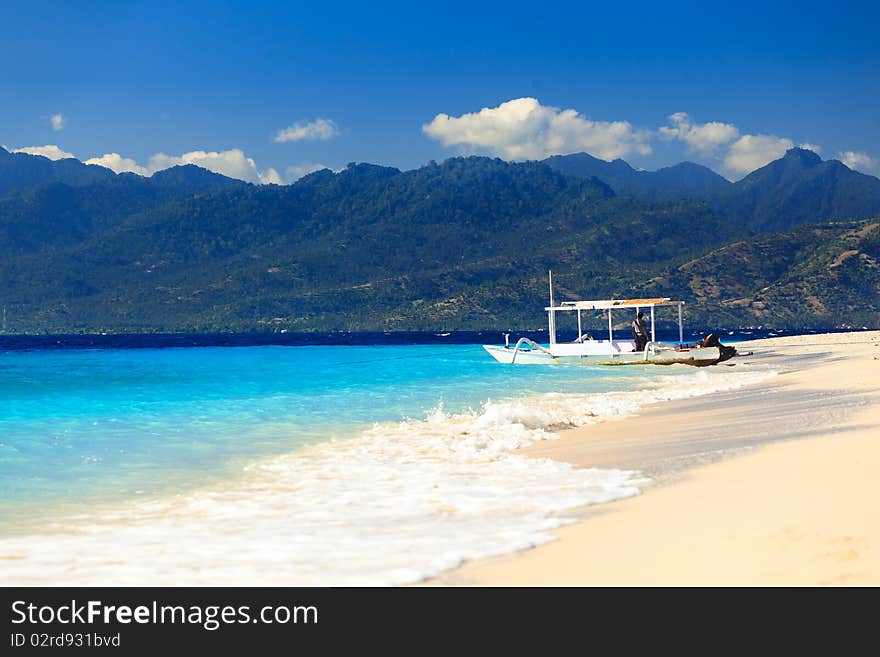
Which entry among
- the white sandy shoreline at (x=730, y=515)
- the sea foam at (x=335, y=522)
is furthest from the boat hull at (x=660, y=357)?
the sea foam at (x=335, y=522)

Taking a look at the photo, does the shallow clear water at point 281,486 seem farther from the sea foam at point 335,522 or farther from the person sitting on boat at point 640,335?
the person sitting on boat at point 640,335

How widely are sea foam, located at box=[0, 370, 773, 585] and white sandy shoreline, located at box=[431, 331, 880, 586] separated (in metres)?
0.48

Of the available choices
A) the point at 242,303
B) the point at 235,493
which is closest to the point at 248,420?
the point at 235,493

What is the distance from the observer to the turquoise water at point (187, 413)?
1292 cm

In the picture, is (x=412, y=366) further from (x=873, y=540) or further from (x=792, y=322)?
(x=792, y=322)

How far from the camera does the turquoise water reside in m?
12.9

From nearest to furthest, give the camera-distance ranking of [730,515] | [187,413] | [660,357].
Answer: [730,515] < [187,413] < [660,357]

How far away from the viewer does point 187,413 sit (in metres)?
23.7

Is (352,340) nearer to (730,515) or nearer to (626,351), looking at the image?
(626,351)

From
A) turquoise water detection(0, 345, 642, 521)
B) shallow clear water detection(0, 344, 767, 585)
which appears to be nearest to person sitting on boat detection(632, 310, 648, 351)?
turquoise water detection(0, 345, 642, 521)

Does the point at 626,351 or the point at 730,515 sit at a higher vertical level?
the point at 730,515

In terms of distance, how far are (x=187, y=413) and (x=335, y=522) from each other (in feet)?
53.0

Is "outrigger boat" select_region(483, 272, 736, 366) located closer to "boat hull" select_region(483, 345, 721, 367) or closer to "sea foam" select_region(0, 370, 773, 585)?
"boat hull" select_region(483, 345, 721, 367)

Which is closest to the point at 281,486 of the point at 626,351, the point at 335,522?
the point at 335,522
